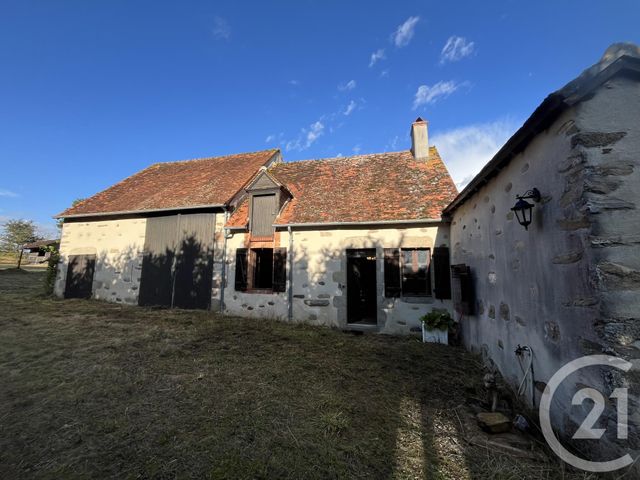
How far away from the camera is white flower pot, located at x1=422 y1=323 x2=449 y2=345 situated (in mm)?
6965

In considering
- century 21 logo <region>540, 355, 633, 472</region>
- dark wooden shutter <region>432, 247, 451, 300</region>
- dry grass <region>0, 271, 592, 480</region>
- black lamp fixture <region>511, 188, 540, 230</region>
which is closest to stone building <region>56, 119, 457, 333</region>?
dark wooden shutter <region>432, 247, 451, 300</region>

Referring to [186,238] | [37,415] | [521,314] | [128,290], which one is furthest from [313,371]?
[128,290]

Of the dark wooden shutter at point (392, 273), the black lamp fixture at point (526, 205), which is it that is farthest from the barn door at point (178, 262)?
the black lamp fixture at point (526, 205)

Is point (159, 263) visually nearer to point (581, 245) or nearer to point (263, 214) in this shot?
point (263, 214)

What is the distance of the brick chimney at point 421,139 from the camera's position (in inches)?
428

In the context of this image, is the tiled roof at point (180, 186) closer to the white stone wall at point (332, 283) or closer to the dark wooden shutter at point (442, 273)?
the white stone wall at point (332, 283)

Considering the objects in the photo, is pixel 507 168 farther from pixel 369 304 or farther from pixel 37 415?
pixel 369 304

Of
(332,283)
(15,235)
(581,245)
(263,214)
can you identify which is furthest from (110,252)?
(15,235)

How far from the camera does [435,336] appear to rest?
7.07 metres

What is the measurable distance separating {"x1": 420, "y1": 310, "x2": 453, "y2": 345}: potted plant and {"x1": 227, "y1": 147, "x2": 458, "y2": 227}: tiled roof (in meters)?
2.62

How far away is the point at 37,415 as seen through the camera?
3426 mm

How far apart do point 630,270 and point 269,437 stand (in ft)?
11.9

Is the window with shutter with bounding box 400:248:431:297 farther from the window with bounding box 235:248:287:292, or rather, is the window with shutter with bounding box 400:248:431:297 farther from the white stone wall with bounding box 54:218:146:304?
the white stone wall with bounding box 54:218:146:304

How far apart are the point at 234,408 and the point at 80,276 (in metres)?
11.9
